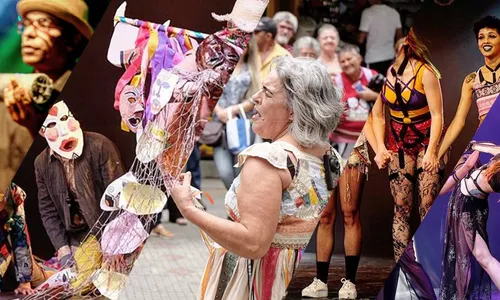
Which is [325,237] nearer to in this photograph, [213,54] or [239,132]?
[213,54]

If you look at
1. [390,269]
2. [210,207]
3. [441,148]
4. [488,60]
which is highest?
[488,60]

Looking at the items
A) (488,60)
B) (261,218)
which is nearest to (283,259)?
(261,218)

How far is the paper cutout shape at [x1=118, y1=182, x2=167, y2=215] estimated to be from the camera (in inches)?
136

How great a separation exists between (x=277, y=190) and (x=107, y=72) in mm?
1092

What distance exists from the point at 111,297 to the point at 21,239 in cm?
43

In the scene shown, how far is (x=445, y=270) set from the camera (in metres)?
2.84

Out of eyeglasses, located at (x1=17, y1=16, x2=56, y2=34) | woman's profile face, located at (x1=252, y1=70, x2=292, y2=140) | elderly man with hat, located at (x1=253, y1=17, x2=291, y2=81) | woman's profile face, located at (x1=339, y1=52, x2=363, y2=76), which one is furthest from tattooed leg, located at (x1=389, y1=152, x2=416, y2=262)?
elderly man with hat, located at (x1=253, y1=17, x2=291, y2=81)

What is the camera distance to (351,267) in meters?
3.08

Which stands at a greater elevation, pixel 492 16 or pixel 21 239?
pixel 492 16

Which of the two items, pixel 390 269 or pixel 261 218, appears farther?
pixel 390 269

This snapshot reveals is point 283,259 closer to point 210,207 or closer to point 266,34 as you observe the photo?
point 266,34

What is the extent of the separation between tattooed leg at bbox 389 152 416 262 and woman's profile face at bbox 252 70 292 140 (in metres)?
0.38

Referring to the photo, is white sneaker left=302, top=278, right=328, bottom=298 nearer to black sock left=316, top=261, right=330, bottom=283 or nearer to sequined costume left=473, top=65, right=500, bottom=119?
black sock left=316, top=261, right=330, bottom=283

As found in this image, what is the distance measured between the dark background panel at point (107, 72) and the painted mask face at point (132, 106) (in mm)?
48
